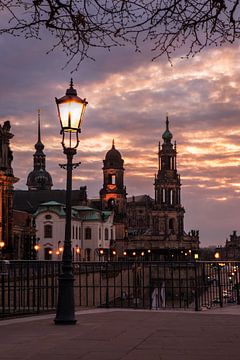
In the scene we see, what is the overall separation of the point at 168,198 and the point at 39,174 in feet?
99.1

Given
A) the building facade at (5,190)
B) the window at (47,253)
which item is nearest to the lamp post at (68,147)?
the building facade at (5,190)

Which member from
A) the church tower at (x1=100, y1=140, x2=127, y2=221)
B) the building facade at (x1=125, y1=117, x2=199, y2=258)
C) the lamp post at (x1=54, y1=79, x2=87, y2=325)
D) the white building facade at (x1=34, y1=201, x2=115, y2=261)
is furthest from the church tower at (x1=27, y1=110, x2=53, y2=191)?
the lamp post at (x1=54, y1=79, x2=87, y2=325)

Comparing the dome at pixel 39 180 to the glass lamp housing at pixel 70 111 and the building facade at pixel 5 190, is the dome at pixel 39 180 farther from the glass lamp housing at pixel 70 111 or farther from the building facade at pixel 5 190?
the glass lamp housing at pixel 70 111

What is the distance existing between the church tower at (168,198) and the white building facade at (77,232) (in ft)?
71.0

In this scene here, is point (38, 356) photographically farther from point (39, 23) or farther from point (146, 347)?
point (39, 23)

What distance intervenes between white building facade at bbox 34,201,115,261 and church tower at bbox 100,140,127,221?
14662 millimetres

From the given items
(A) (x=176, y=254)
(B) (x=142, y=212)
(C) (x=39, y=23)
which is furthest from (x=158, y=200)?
(C) (x=39, y=23)

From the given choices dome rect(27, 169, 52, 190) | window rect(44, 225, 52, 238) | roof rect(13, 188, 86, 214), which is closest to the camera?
Answer: window rect(44, 225, 52, 238)

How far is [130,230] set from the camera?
174750 millimetres

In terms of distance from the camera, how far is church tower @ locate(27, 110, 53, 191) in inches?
5785

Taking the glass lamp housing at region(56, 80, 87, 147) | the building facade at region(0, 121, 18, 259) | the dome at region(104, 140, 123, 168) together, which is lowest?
the glass lamp housing at region(56, 80, 87, 147)

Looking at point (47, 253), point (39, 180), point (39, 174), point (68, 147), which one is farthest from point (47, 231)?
point (68, 147)

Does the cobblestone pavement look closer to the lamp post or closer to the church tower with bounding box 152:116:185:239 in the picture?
the lamp post

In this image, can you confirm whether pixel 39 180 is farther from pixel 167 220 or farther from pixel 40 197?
pixel 167 220
